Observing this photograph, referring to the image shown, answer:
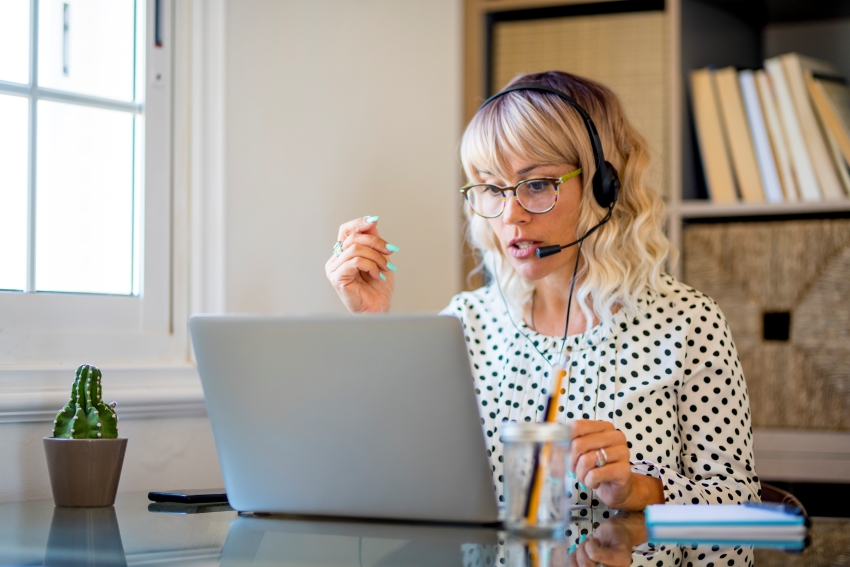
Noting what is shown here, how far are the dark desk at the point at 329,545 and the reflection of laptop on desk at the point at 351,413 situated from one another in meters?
0.04

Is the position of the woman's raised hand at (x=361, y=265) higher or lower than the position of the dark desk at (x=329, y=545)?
higher

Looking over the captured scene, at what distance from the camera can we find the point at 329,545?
78 centimetres

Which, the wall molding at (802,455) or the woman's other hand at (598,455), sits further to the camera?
the wall molding at (802,455)

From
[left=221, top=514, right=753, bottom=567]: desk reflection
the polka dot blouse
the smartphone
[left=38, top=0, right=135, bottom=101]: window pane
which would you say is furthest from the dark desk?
[left=38, top=0, right=135, bottom=101]: window pane

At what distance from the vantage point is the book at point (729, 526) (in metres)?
0.78

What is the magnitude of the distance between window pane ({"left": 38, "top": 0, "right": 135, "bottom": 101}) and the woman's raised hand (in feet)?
1.61

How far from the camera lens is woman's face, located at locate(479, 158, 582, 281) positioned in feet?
4.28

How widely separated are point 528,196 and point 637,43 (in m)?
0.73

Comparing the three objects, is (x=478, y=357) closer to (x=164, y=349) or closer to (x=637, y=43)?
(x=164, y=349)

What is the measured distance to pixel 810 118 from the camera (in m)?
1.74

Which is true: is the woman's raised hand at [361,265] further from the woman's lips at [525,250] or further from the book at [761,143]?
the book at [761,143]


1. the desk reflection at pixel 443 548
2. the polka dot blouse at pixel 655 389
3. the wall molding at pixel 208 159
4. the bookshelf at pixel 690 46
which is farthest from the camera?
the bookshelf at pixel 690 46

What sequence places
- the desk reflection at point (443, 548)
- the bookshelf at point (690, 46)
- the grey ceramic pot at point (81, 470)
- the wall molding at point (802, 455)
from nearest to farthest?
the desk reflection at point (443, 548) < the grey ceramic pot at point (81, 470) < the wall molding at point (802, 455) < the bookshelf at point (690, 46)

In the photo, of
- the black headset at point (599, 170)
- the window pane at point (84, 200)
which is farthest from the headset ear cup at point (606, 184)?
the window pane at point (84, 200)
